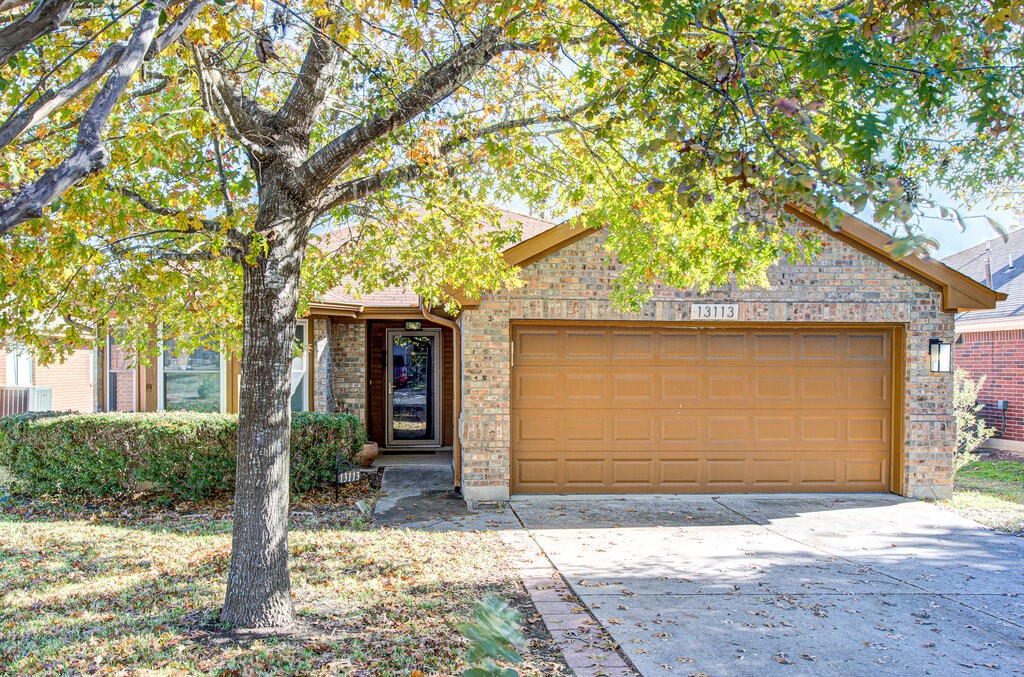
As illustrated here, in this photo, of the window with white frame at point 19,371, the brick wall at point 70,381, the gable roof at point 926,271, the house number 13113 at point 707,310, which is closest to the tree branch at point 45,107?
the house number 13113 at point 707,310

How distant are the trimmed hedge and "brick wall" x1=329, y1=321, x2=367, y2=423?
318 cm

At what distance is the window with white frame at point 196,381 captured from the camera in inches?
452

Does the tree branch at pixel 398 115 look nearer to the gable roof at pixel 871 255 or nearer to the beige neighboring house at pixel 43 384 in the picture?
the gable roof at pixel 871 255

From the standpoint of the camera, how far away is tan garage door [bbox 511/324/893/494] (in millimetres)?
9680

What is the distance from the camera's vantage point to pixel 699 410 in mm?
9867

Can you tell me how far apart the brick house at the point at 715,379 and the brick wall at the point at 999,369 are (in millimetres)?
5927

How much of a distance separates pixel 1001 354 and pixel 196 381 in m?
16.2

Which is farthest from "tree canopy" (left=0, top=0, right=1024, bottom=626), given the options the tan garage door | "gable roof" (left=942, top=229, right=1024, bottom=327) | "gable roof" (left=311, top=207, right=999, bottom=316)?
"gable roof" (left=942, top=229, right=1024, bottom=327)

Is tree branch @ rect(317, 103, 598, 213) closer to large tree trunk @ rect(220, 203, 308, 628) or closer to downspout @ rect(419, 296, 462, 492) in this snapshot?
large tree trunk @ rect(220, 203, 308, 628)

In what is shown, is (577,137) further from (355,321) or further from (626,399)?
(355,321)

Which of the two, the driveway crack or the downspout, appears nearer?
the driveway crack

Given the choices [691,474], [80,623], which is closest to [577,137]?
[691,474]

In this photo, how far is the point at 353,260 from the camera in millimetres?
8422

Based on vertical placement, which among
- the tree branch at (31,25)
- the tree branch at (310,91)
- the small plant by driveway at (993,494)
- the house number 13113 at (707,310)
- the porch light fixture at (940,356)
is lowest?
the small plant by driveway at (993,494)
